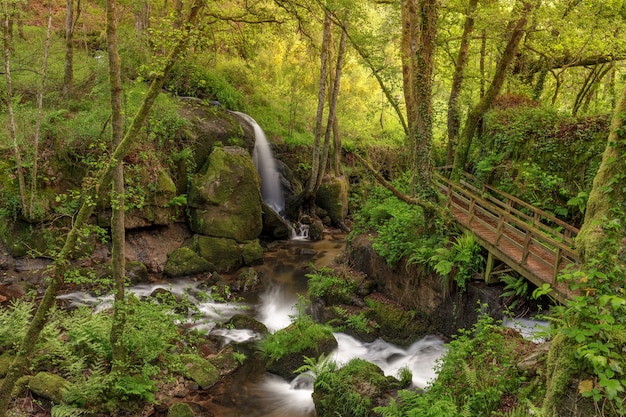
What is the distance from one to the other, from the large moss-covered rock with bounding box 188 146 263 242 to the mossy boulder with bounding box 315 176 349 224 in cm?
513

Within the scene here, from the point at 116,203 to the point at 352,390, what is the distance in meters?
5.35

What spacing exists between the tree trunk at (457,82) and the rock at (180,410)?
44.4 ft

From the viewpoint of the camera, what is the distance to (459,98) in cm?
1659

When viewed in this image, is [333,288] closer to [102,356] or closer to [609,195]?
[102,356]

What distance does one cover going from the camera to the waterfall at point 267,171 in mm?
20047

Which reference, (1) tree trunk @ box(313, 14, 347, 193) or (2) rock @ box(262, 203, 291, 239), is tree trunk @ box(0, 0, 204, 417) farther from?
(1) tree trunk @ box(313, 14, 347, 193)

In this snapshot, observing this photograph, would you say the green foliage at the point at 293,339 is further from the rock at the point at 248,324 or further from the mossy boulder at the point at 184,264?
the mossy boulder at the point at 184,264

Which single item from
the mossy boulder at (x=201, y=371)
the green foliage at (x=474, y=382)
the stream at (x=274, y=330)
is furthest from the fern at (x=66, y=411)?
the green foliage at (x=474, y=382)

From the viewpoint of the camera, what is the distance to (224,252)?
49.2 feet

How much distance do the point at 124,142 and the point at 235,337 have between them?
6.39m

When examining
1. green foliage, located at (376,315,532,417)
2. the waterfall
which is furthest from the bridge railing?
the waterfall

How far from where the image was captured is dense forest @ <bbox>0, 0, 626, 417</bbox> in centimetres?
593

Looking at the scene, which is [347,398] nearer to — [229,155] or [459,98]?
[229,155]

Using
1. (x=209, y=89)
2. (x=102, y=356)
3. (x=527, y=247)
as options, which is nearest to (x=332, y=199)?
(x=209, y=89)
